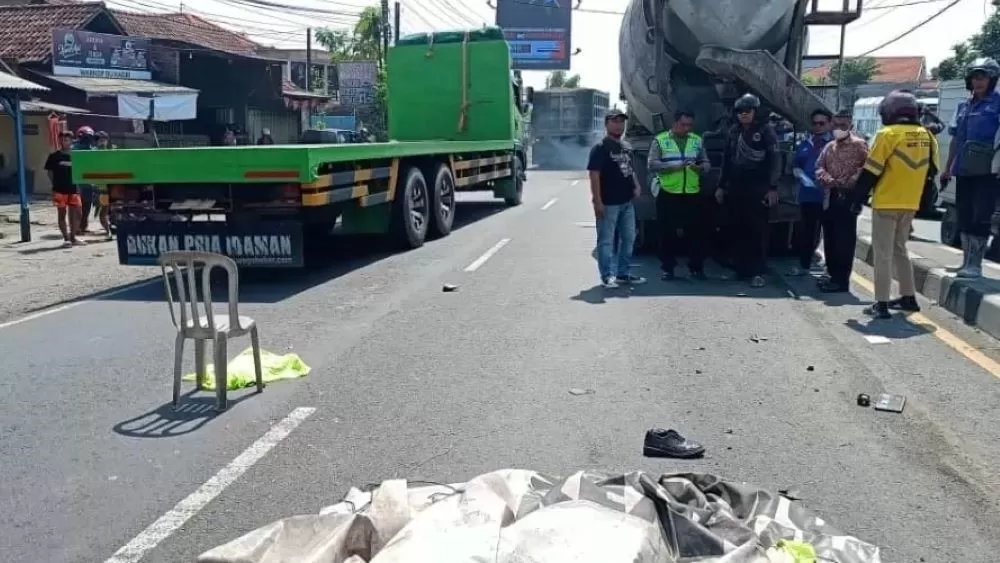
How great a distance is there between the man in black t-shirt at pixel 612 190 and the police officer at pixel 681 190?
0.39 m

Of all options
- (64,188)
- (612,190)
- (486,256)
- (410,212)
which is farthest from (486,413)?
(64,188)

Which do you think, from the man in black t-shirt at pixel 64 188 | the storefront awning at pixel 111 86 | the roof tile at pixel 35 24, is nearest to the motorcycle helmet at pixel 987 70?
the man in black t-shirt at pixel 64 188

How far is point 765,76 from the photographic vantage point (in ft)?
31.1

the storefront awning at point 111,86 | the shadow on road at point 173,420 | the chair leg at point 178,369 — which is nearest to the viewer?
the shadow on road at point 173,420

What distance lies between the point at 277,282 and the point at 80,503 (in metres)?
6.00

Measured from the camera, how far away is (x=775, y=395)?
18.4 ft

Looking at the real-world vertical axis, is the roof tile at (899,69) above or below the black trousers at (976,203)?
above

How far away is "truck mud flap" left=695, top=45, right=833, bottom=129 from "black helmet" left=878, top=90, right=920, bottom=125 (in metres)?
1.95

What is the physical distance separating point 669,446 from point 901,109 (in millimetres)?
4377

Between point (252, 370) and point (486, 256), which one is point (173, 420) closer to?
point (252, 370)

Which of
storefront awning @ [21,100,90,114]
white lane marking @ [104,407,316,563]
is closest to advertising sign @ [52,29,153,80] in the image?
storefront awning @ [21,100,90,114]

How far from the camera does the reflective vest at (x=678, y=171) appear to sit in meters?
9.23

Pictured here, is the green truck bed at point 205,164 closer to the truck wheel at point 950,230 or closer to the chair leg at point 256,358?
the chair leg at point 256,358

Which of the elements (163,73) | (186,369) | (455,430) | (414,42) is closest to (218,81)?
(163,73)
